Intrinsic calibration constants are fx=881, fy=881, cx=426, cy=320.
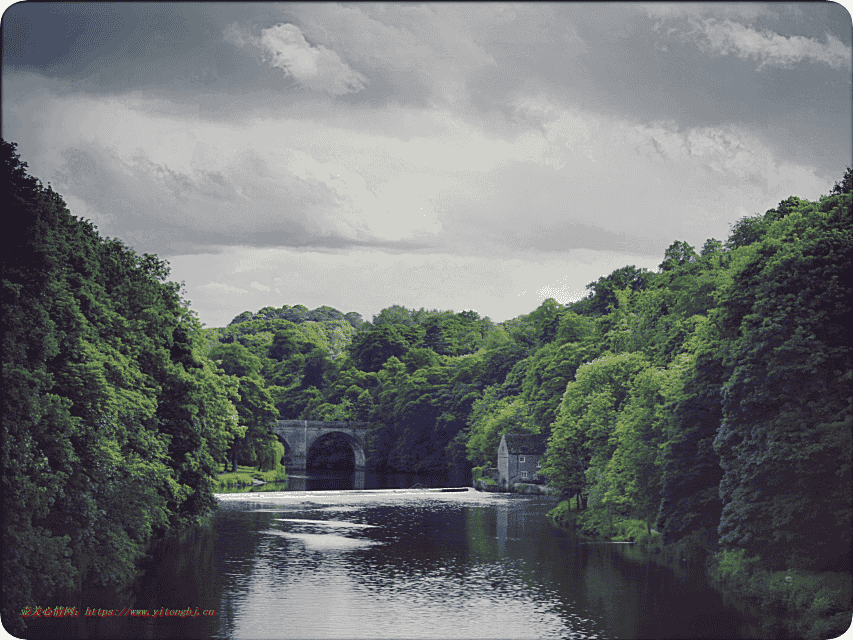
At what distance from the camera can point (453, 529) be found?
4466 centimetres

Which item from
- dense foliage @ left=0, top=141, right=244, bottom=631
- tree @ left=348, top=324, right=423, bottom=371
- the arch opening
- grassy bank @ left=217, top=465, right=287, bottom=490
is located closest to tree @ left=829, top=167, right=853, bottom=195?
dense foliage @ left=0, top=141, right=244, bottom=631

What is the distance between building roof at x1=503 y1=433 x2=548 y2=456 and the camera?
66.4 m

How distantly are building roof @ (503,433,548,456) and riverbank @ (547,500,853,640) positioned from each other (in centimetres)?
3101

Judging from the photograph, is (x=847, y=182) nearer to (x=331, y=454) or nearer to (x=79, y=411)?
(x=79, y=411)

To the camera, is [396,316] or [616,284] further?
[396,316]

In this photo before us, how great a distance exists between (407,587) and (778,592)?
11876 millimetres

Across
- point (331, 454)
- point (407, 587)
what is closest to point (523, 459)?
point (407, 587)

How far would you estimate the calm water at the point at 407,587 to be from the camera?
971 inches

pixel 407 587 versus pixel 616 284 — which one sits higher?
pixel 616 284

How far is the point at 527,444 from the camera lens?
2628 inches

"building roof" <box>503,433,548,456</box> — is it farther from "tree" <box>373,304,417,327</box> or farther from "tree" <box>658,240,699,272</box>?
"tree" <box>373,304,417,327</box>

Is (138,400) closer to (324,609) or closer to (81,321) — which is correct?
(81,321)

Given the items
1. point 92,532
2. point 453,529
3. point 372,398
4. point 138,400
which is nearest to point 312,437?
point 372,398

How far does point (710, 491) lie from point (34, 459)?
2241 cm
